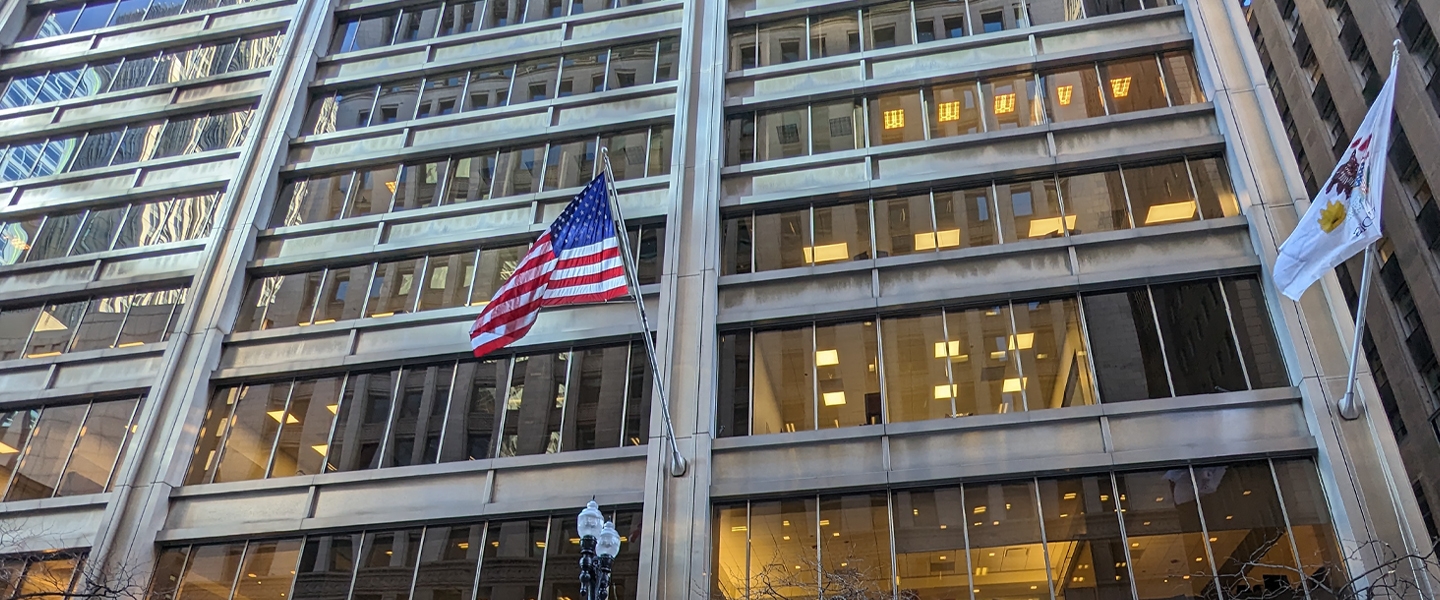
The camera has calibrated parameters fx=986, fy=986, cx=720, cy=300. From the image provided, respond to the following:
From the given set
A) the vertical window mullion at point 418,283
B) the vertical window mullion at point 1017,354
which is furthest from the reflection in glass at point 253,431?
the vertical window mullion at point 1017,354

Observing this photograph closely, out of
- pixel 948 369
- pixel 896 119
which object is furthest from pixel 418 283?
pixel 948 369

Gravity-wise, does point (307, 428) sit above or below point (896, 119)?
below

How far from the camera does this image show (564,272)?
1750 cm

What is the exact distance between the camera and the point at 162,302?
26938 millimetres

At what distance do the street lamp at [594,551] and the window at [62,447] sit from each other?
16.3 m

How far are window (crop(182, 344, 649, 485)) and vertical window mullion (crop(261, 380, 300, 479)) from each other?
0.09 feet

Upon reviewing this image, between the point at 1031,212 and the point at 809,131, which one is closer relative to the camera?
the point at 1031,212

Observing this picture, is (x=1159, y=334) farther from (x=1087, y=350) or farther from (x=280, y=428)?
(x=280, y=428)

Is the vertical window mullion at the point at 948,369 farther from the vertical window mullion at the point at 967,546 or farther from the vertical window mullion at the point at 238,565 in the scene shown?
the vertical window mullion at the point at 238,565

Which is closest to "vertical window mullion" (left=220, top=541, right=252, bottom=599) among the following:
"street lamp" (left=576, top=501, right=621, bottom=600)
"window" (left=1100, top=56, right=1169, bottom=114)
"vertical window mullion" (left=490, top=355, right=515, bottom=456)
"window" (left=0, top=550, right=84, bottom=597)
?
"window" (left=0, top=550, right=84, bottom=597)

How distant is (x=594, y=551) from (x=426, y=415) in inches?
426

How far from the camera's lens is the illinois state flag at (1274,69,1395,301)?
13.8 meters

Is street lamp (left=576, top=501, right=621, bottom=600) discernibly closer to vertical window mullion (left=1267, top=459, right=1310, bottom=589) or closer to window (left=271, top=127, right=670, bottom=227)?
vertical window mullion (left=1267, top=459, right=1310, bottom=589)

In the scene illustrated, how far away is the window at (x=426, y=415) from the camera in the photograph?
21688mm
